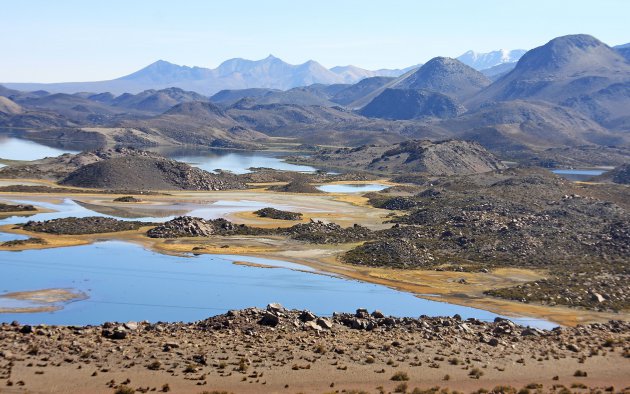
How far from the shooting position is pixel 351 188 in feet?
497

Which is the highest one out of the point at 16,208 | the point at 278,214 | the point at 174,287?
the point at 278,214

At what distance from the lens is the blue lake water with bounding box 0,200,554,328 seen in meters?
51.0

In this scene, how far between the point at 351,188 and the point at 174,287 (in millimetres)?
94640

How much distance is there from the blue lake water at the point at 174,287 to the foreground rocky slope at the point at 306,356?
9.44 meters

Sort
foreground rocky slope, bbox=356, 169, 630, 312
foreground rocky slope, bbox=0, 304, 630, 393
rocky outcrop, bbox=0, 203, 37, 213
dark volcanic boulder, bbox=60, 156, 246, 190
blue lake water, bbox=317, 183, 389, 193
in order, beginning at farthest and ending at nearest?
blue lake water, bbox=317, 183, 389, 193 < dark volcanic boulder, bbox=60, 156, 246, 190 < rocky outcrop, bbox=0, 203, 37, 213 < foreground rocky slope, bbox=356, 169, 630, 312 < foreground rocky slope, bbox=0, 304, 630, 393

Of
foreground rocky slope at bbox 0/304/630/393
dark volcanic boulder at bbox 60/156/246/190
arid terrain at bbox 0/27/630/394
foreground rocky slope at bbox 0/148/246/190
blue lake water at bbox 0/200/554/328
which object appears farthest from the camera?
foreground rocky slope at bbox 0/148/246/190

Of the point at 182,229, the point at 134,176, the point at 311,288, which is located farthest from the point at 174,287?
the point at 134,176

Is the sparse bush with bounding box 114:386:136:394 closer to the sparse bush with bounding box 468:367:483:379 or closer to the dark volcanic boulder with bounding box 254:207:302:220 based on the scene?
the sparse bush with bounding box 468:367:483:379

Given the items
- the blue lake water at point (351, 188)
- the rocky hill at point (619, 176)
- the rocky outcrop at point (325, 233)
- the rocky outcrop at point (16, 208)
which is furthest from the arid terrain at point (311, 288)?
the rocky hill at point (619, 176)

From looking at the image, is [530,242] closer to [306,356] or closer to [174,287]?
[174,287]

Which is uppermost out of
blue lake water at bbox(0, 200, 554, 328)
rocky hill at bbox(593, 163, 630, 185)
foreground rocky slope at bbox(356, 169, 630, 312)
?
rocky hill at bbox(593, 163, 630, 185)

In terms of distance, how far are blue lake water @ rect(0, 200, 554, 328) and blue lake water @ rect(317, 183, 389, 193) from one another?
73.2 m

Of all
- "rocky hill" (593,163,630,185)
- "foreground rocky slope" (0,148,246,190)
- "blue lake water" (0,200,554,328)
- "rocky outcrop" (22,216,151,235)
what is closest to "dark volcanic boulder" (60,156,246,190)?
"foreground rocky slope" (0,148,246,190)

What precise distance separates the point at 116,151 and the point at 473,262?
122 m
